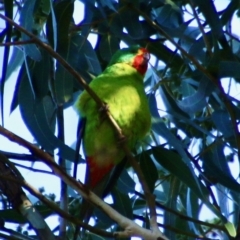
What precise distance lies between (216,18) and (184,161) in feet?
1.85

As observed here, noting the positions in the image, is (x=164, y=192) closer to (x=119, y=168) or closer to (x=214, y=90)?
(x=119, y=168)

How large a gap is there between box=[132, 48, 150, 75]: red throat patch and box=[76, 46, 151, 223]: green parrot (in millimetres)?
200

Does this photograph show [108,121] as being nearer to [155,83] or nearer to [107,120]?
[107,120]

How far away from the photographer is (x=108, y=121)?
286 centimetres

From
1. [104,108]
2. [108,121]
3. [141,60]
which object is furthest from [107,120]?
[141,60]

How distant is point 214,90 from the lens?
2838mm

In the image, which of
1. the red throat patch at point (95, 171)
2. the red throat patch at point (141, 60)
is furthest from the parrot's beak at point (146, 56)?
the red throat patch at point (95, 171)

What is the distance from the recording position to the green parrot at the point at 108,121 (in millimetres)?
2900

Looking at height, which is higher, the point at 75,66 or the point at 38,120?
the point at 75,66

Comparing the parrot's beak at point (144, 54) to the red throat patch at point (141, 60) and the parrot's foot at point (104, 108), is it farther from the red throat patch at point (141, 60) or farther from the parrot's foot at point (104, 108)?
the parrot's foot at point (104, 108)

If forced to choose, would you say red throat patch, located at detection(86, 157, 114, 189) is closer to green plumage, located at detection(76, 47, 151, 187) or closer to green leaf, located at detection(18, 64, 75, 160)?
green plumage, located at detection(76, 47, 151, 187)

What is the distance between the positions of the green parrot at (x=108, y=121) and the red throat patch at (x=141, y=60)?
20 cm

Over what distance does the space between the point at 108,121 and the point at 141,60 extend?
54cm

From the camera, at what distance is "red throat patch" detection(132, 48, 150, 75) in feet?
10.8
